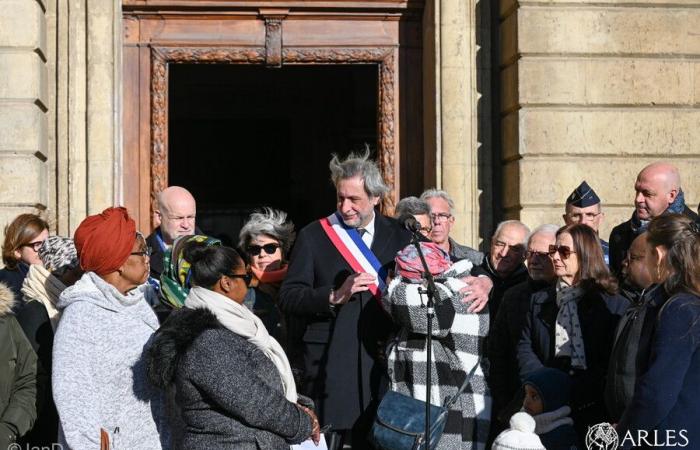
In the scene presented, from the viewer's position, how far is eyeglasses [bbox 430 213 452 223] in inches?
318

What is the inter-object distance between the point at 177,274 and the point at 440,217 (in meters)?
2.48

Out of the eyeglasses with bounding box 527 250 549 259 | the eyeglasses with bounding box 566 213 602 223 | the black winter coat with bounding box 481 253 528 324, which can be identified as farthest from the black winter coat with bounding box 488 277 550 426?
the eyeglasses with bounding box 566 213 602 223

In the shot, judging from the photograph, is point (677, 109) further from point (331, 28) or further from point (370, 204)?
point (370, 204)

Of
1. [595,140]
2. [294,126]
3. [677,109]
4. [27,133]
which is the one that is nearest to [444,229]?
[595,140]

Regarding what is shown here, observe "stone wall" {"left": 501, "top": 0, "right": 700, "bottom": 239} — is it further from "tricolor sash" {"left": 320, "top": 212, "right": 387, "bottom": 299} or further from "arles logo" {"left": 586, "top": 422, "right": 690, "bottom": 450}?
"arles logo" {"left": 586, "top": 422, "right": 690, "bottom": 450}

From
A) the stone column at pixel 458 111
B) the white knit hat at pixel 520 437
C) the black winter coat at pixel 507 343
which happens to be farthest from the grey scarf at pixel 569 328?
the stone column at pixel 458 111

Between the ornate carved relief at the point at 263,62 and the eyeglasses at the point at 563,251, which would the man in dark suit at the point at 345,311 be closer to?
the eyeglasses at the point at 563,251

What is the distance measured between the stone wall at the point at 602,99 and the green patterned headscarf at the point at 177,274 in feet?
11.6

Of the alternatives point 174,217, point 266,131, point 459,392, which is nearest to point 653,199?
point 459,392

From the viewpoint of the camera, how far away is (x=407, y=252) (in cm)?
639

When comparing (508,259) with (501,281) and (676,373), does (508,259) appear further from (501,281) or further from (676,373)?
(676,373)

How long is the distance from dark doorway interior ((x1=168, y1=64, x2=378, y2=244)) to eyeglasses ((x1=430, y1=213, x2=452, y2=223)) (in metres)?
7.85

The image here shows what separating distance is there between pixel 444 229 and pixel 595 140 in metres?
1.69

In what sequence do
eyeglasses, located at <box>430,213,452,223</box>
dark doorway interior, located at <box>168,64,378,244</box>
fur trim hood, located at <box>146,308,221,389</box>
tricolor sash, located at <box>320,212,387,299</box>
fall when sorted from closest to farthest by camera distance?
fur trim hood, located at <box>146,308,221,389</box>, tricolor sash, located at <box>320,212,387,299</box>, eyeglasses, located at <box>430,213,452,223</box>, dark doorway interior, located at <box>168,64,378,244</box>
